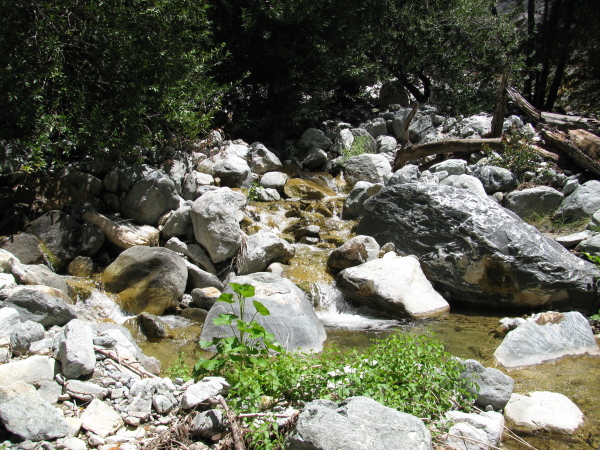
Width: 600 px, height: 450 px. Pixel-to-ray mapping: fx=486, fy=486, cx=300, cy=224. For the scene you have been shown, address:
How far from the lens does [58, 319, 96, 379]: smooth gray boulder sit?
3.59m

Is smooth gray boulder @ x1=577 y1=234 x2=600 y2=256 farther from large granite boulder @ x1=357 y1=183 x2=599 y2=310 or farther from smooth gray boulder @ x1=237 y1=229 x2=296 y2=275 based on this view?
smooth gray boulder @ x1=237 y1=229 x2=296 y2=275

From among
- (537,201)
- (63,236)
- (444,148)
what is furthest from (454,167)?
(63,236)

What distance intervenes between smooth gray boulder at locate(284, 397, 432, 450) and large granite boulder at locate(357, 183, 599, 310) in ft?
15.4

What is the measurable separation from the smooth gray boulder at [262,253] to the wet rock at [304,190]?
130 inches

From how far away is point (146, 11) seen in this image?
7.46 metres

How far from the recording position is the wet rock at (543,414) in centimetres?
392

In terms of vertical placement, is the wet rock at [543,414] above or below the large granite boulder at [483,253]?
below

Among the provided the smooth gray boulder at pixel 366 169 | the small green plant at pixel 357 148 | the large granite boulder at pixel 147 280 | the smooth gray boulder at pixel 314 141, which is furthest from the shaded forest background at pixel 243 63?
the smooth gray boulder at pixel 366 169

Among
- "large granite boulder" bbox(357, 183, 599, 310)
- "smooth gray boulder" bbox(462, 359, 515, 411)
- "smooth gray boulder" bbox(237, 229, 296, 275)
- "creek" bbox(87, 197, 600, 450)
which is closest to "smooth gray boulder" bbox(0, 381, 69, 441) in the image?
"creek" bbox(87, 197, 600, 450)

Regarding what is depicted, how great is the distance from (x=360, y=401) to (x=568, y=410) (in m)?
2.20

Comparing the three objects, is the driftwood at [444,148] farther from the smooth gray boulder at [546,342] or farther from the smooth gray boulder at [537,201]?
the smooth gray boulder at [546,342]

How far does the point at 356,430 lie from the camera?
2.76 meters

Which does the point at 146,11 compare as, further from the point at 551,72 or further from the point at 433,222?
the point at 551,72

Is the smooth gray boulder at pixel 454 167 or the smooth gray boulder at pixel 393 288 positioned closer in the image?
the smooth gray boulder at pixel 393 288
